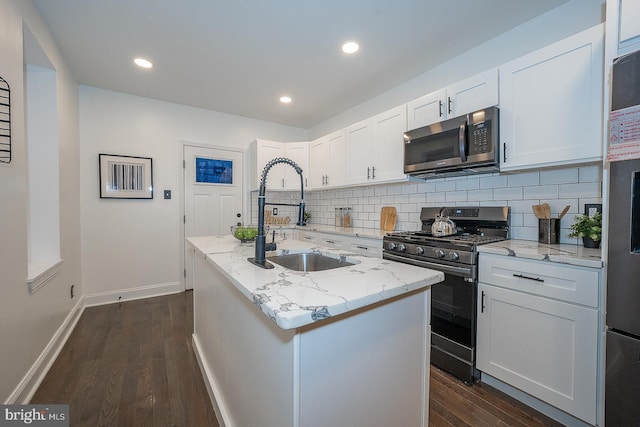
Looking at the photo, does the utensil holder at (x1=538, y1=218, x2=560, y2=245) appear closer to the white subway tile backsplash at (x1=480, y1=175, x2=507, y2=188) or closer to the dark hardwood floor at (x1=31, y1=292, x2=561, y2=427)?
the white subway tile backsplash at (x1=480, y1=175, x2=507, y2=188)

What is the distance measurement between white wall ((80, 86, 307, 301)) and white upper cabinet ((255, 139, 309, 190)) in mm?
759

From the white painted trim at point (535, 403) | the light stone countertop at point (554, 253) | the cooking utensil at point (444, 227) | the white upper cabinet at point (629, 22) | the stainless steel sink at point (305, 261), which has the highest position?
the white upper cabinet at point (629, 22)

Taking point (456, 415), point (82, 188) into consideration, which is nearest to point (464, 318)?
point (456, 415)

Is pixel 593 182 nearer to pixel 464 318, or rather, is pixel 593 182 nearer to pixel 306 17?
pixel 464 318

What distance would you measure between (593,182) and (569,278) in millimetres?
795

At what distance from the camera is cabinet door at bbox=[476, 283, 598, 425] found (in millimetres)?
1347

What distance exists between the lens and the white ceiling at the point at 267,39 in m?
1.91

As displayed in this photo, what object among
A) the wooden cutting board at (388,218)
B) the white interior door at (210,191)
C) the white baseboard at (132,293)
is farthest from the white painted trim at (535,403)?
the white baseboard at (132,293)

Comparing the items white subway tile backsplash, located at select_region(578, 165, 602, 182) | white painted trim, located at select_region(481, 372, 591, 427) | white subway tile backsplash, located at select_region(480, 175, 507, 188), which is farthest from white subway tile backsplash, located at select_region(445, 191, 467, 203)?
white painted trim, located at select_region(481, 372, 591, 427)

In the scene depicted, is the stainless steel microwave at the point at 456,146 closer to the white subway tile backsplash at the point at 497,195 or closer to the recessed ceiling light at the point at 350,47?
the white subway tile backsplash at the point at 497,195

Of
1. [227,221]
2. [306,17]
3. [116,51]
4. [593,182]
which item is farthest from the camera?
[227,221]

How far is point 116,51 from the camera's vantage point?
2441mm

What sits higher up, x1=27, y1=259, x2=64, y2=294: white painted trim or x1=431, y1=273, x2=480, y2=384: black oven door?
x1=27, y1=259, x2=64, y2=294: white painted trim

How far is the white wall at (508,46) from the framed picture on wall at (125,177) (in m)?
3.09
